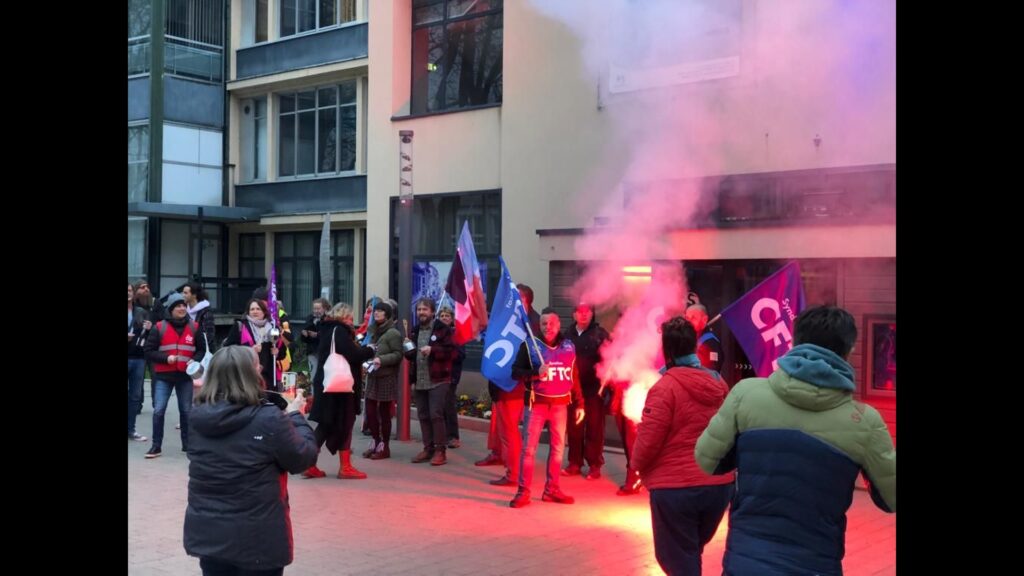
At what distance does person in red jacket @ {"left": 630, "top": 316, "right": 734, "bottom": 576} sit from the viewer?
4.53 meters

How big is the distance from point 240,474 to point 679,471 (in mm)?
1946

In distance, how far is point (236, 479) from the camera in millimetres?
4043

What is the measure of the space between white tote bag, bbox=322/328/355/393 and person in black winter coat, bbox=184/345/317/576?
473 centimetres

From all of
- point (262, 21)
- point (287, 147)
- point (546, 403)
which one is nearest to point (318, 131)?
point (287, 147)

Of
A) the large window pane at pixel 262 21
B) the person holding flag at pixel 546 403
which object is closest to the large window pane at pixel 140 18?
the large window pane at pixel 262 21

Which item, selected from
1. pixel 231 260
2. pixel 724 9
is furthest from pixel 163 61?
pixel 724 9

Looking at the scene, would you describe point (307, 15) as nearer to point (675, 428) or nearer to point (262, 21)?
point (262, 21)

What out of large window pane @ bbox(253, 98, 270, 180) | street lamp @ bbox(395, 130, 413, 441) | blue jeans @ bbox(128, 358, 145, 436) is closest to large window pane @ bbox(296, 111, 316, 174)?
large window pane @ bbox(253, 98, 270, 180)

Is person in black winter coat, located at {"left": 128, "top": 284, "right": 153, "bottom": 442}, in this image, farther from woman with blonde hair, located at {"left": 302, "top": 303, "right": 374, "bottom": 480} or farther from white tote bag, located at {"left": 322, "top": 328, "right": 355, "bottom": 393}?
white tote bag, located at {"left": 322, "top": 328, "right": 355, "bottom": 393}

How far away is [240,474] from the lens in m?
4.04

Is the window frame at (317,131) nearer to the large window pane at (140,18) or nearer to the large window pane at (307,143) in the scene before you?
the large window pane at (307,143)

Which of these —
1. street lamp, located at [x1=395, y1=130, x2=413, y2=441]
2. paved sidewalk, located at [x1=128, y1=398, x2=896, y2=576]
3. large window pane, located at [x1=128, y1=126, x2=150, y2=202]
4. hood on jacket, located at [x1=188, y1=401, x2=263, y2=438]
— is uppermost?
large window pane, located at [x1=128, y1=126, x2=150, y2=202]
